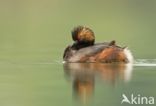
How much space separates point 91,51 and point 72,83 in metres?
3.43

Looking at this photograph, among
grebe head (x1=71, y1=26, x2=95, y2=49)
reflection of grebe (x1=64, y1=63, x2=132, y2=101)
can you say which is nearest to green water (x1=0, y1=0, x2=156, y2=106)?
reflection of grebe (x1=64, y1=63, x2=132, y2=101)

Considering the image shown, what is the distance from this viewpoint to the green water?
1588 cm

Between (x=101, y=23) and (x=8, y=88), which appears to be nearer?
(x=8, y=88)

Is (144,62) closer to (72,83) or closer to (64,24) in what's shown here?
(72,83)

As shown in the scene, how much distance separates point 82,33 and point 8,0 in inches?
751

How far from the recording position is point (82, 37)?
21.1 m

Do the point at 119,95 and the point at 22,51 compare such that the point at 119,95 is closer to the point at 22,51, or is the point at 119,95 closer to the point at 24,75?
the point at 24,75

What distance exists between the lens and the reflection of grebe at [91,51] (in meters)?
20.2

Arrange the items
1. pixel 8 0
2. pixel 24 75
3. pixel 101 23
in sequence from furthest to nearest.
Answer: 1. pixel 8 0
2. pixel 101 23
3. pixel 24 75

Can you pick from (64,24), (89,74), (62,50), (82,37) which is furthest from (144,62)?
(64,24)

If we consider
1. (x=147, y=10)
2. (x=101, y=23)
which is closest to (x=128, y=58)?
(x=101, y=23)

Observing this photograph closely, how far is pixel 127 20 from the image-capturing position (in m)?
34.3

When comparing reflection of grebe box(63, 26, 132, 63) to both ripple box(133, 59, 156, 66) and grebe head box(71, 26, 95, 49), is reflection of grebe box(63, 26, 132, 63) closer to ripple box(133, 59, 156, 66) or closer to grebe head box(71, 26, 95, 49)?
grebe head box(71, 26, 95, 49)

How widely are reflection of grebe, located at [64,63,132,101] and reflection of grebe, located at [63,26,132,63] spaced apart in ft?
0.60
